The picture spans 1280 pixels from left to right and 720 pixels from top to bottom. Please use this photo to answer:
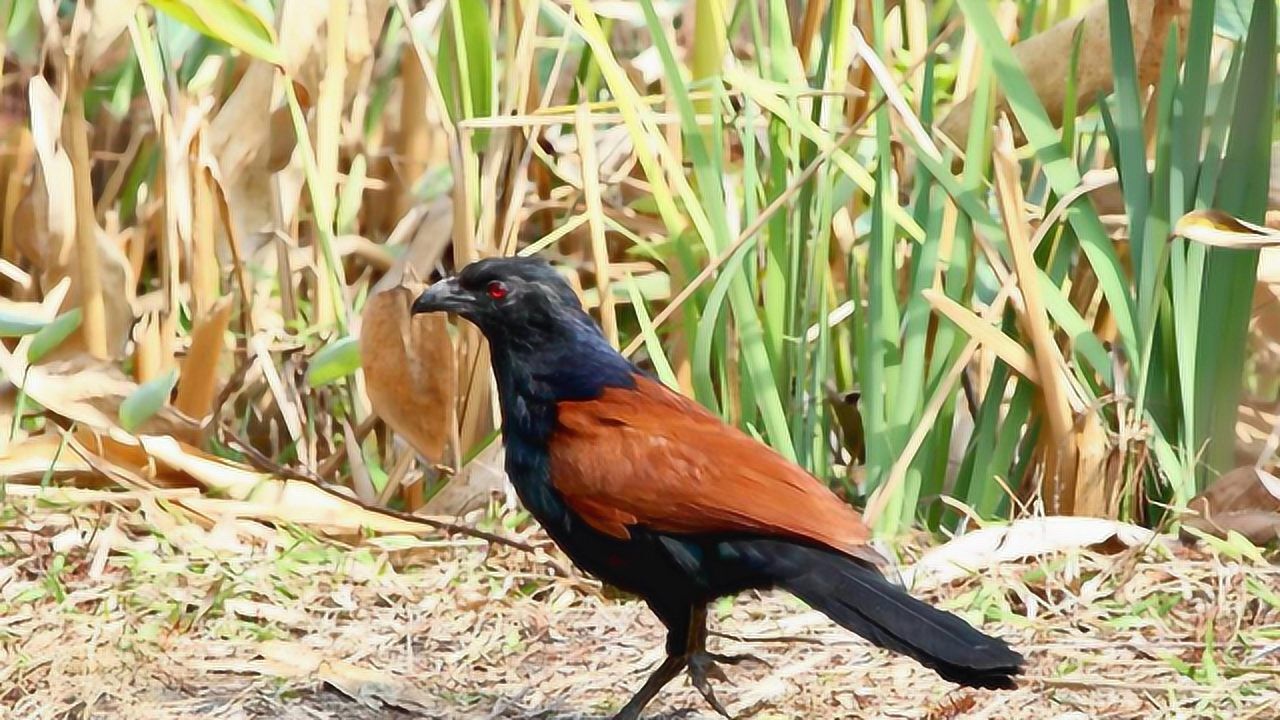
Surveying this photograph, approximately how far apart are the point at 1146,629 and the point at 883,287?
71cm

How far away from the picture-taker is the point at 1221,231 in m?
2.73

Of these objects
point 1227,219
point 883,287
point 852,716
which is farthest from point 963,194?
point 852,716

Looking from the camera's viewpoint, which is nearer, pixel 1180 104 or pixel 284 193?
Result: pixel 1180 104

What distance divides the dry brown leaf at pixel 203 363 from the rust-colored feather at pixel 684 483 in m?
1.12

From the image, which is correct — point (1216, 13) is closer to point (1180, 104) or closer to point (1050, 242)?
point (1180, 104)

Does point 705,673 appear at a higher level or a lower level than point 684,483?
lower

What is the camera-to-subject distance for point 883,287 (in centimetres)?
306

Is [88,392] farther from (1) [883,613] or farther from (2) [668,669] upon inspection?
(1) [883,613]

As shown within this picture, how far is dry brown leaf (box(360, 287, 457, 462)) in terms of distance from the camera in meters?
3.22

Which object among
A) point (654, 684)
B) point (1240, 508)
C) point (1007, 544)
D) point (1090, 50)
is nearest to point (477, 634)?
point (654, 684)

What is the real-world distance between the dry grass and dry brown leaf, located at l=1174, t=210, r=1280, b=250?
0.52m

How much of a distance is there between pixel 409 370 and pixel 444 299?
0.62m

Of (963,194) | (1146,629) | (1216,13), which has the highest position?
(1216,13)

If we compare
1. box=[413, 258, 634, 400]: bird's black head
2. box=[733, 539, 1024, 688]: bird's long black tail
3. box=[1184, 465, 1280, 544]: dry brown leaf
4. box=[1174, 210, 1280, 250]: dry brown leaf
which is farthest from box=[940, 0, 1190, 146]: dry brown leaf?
box=[733, 539, 1024, 688]: bird's long black tail
